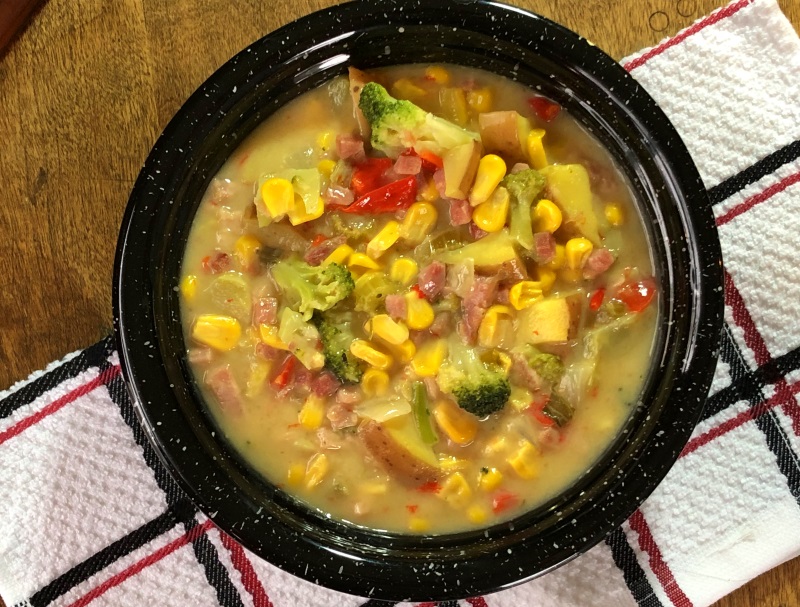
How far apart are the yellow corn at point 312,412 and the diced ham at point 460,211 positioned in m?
0.58

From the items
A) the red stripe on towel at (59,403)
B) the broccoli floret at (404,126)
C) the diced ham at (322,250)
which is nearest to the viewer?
the broccoli floret at (404,126)

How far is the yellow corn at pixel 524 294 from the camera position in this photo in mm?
1882

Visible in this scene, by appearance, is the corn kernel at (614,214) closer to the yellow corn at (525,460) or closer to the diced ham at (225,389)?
the yellow corn at (525,460)

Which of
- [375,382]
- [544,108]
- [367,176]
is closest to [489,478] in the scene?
[375,382]

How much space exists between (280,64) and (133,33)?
0.60 m

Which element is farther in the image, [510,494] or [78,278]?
[78,278]

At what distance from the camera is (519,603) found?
7.34 feet

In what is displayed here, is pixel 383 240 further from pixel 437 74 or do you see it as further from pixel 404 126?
pixel 437 74

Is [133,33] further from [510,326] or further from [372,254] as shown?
[510,326]

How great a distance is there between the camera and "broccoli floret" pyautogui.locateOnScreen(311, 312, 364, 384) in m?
1.91

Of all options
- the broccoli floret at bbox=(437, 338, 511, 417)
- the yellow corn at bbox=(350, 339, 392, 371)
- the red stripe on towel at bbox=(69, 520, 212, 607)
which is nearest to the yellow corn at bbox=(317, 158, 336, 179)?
the yellow corn at bbox=(350, 339, 392, 371)

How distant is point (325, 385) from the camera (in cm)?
197

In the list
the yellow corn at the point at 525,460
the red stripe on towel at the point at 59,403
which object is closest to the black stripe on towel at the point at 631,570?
the yellow corn at the point at 525,460

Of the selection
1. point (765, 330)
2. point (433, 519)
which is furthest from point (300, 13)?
point (765, 330)
